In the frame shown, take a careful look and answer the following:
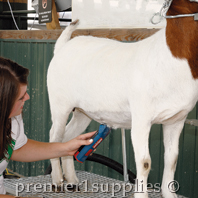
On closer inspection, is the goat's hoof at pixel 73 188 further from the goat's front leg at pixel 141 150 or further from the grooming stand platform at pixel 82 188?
the goat's front leg at pixel 141 150

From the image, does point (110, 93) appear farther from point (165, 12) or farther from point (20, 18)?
point (20, 18)

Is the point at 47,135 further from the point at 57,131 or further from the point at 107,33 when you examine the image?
the point at 57,131

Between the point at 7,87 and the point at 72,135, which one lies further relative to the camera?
the point at 72,135

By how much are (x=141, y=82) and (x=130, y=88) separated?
58 mm

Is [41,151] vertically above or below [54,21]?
below

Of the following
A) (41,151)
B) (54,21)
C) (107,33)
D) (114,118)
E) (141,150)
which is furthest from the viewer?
(54,21)

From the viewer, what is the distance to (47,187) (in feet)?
5.87

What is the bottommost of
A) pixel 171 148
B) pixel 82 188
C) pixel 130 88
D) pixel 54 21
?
pixel 82 188

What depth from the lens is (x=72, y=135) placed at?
1.92 meters

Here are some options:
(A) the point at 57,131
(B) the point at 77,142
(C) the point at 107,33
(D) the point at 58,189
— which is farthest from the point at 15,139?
(C) the point at 107,33

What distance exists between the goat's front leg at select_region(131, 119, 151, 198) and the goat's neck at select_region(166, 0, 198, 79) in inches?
10.6

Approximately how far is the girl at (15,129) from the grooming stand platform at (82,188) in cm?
30

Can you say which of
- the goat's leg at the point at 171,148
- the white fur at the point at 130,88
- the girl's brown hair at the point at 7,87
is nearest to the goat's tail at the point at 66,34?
the white fur at the point at 130,88

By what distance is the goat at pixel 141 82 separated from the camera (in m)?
1.10
